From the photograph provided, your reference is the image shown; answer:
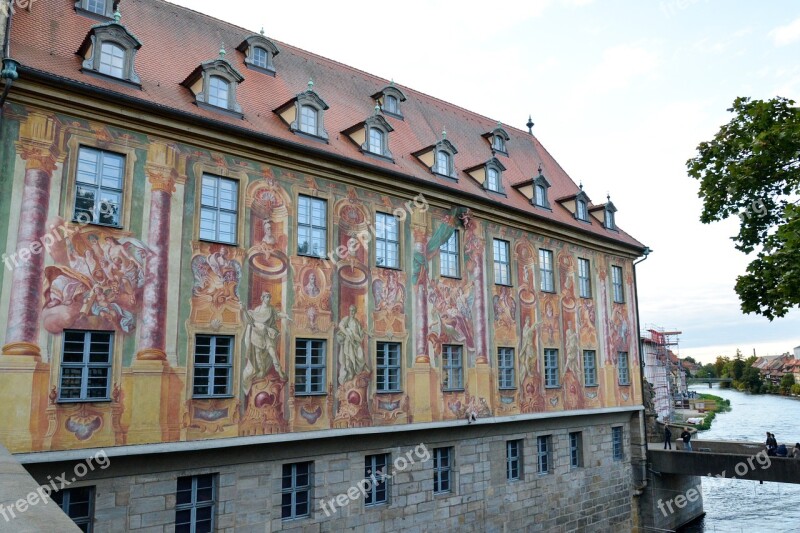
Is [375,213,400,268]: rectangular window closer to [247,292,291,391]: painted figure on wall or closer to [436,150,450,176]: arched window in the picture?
[436,150,450,176]: arched window

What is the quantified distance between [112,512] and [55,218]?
199 inches

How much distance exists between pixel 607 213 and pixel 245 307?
15.9 meters

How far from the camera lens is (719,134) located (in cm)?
1483

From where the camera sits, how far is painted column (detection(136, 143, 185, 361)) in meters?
11.5

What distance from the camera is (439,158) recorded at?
17.7m

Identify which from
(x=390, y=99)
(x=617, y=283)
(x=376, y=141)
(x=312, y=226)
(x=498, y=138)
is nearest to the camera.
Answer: (x=312, y=226)

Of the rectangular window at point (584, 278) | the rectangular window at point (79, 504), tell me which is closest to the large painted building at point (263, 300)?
the rectangular window at point (79, 504)

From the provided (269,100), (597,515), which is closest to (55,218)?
(269,100)

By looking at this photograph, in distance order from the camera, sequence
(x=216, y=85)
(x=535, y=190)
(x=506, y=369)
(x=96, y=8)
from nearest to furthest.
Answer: (x=216, y=85) → (x=96, y=8) → (x=506, y=369) → (x=535, y=190)

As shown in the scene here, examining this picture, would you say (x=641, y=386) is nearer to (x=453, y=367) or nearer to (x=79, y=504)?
(x=453, y=367)

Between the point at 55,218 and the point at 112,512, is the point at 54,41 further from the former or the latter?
the point at 112,512

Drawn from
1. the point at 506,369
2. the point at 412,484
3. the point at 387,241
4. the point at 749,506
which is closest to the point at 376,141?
the point at 387,241

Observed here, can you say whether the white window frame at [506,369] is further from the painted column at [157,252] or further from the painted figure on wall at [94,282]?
the painted figure on wall at [94,282]

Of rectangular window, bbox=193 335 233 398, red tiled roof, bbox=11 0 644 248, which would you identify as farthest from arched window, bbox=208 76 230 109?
rectangular window, bbox=193 335 233 398
